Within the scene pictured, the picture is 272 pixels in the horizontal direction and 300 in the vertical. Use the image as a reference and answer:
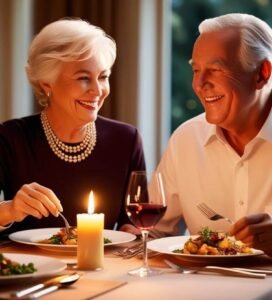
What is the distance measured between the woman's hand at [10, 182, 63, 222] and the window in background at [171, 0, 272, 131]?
2.13 m

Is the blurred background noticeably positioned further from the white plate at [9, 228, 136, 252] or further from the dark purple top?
the white plate at [9, 228, 136, 252]

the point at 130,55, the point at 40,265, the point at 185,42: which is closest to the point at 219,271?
the point at 40,265

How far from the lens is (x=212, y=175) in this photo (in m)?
2.43

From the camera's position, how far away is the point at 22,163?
8.69ft

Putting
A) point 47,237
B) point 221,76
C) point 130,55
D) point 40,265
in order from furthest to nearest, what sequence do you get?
1. point 130,55
2. point 221,76
3. point 47,237
4. point 40,265

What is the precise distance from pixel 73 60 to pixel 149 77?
115 cm

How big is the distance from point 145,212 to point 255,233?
36cm

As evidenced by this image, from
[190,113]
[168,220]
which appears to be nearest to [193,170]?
[168,220]

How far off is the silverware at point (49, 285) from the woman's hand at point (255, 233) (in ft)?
1.72

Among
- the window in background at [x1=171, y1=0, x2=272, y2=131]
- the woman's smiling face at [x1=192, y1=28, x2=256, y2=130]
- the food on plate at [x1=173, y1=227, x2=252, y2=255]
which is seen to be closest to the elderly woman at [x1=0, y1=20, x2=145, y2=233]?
the woman's smiling face at [x1=192, y1=28, x2=256, y2=130]

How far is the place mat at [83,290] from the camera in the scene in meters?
1.36

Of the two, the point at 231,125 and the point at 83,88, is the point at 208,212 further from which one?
the point at 83,88

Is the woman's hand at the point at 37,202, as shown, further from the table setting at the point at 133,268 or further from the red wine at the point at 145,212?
the red wine at the point at 145,212

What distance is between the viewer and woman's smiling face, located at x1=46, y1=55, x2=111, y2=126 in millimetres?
2635
